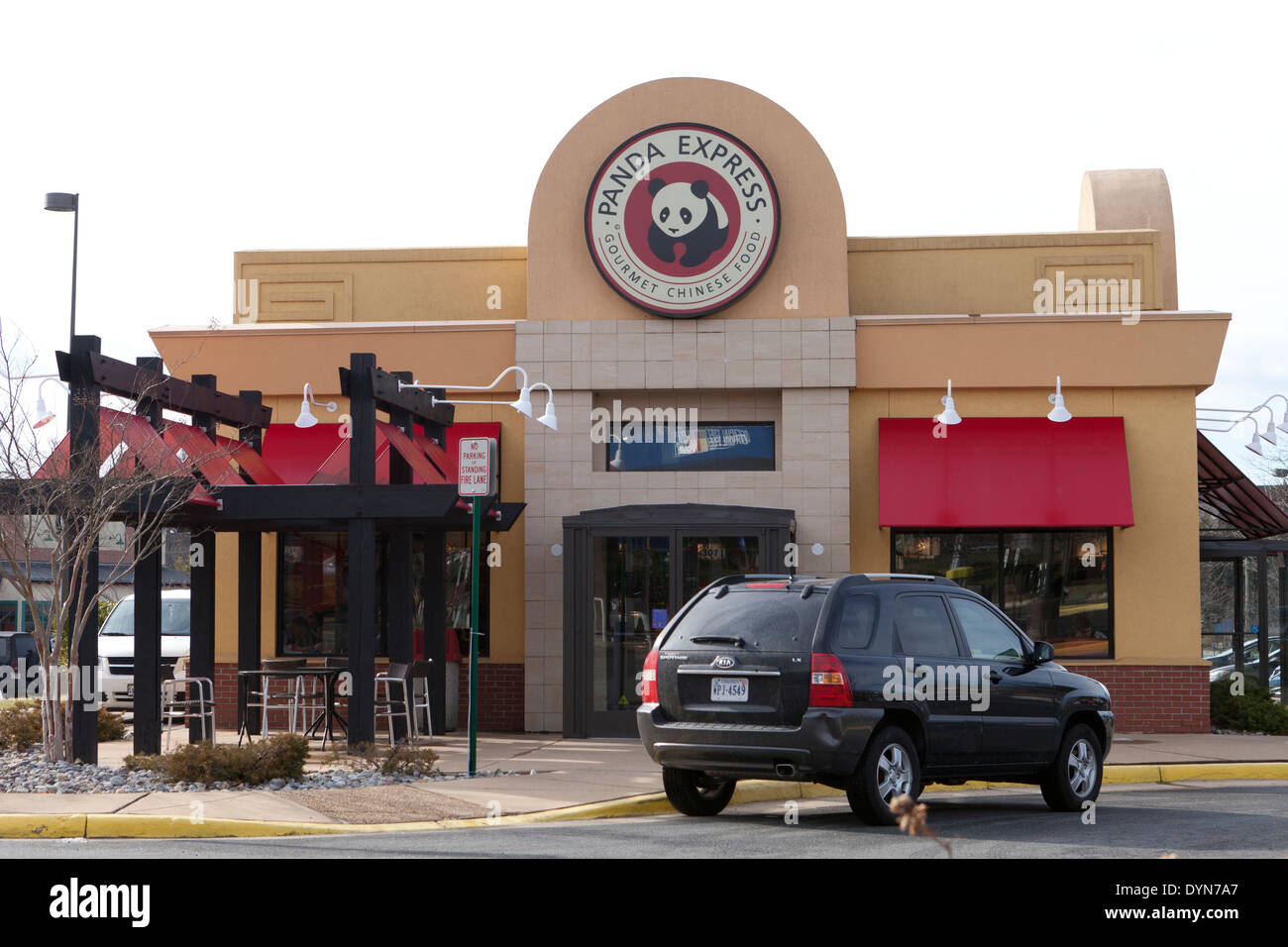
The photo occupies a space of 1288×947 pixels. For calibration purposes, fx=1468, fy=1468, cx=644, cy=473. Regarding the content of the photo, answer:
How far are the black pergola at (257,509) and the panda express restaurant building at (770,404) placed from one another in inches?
65.1

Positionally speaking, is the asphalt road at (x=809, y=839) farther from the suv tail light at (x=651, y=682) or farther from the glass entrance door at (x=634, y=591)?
the glass entrance door at (x=634, y=591)

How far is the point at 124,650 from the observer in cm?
2175

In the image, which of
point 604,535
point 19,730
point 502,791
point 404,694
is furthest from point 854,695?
point 19,730

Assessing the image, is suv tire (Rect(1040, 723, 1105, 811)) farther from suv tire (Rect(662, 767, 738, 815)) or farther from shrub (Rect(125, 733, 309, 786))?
shrub (Rect(125, 733, 309, 786))

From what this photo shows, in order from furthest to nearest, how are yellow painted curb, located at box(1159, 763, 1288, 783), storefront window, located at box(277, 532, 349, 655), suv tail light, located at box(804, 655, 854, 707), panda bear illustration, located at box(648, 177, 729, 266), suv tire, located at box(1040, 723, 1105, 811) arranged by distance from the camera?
storefront window, located at box(277, 532, 349, 655) < panda bear illustration, located at box(648, 177, 729, 266) < yellow painted curb, located at box(1159, 763, 1288, 783) < suv tire, located at box(1040, 723, 1105, 811) < suv tail light, located at box(804, 655, 854, 707)

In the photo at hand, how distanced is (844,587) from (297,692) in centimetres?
855

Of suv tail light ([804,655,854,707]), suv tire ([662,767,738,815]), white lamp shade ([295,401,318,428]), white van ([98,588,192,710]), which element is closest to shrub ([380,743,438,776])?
suv tire ([662,767,738,815])

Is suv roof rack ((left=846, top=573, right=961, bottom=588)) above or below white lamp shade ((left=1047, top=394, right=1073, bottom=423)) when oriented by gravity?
below

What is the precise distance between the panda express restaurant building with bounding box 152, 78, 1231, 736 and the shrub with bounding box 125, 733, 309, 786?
5.85 m

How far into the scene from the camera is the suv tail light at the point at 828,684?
32.7ft

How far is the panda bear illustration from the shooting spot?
1858 centimetres

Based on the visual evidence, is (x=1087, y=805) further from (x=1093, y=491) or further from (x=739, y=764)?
(x=1093, y=491)

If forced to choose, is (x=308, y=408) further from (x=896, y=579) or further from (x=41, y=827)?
(x=896, y=579)
